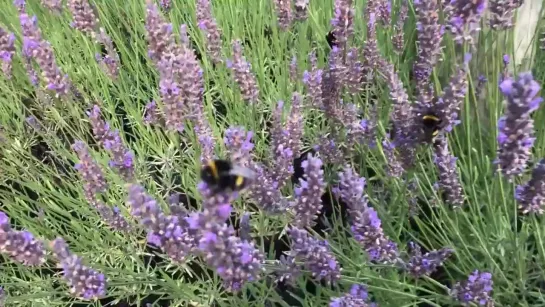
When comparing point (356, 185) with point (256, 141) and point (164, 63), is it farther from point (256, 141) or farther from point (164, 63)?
point (256, 141)

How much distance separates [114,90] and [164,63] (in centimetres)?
94

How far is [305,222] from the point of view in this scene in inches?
45.4

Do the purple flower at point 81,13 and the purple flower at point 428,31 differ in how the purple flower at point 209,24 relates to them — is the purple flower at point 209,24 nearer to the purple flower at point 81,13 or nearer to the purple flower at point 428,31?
the purple flower at point 81,13

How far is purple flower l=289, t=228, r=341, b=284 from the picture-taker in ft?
3.63

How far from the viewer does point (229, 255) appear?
949 millimetres

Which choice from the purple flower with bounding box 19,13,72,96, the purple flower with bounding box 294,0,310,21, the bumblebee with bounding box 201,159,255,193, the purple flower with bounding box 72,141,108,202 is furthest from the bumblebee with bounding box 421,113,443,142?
the purple flower with bounding box 19,13,72,96

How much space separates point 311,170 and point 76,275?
497 mm

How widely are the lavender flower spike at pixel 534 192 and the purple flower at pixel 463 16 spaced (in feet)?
1.02

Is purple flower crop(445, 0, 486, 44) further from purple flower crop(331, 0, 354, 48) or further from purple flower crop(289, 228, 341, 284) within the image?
purple flower crop(289, 228, 341, 284)

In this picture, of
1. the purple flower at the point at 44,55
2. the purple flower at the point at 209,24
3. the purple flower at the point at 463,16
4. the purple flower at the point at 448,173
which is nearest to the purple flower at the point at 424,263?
the purple flower at the point at 448,173

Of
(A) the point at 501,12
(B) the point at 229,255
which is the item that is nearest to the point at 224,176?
(B) the point at 229,255

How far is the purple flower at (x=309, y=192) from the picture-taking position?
1.07 metres

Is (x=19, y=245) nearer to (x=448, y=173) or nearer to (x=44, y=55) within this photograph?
(x=44, y=55)

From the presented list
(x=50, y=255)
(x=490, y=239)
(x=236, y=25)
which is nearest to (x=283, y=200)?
(x=490, y=239)
